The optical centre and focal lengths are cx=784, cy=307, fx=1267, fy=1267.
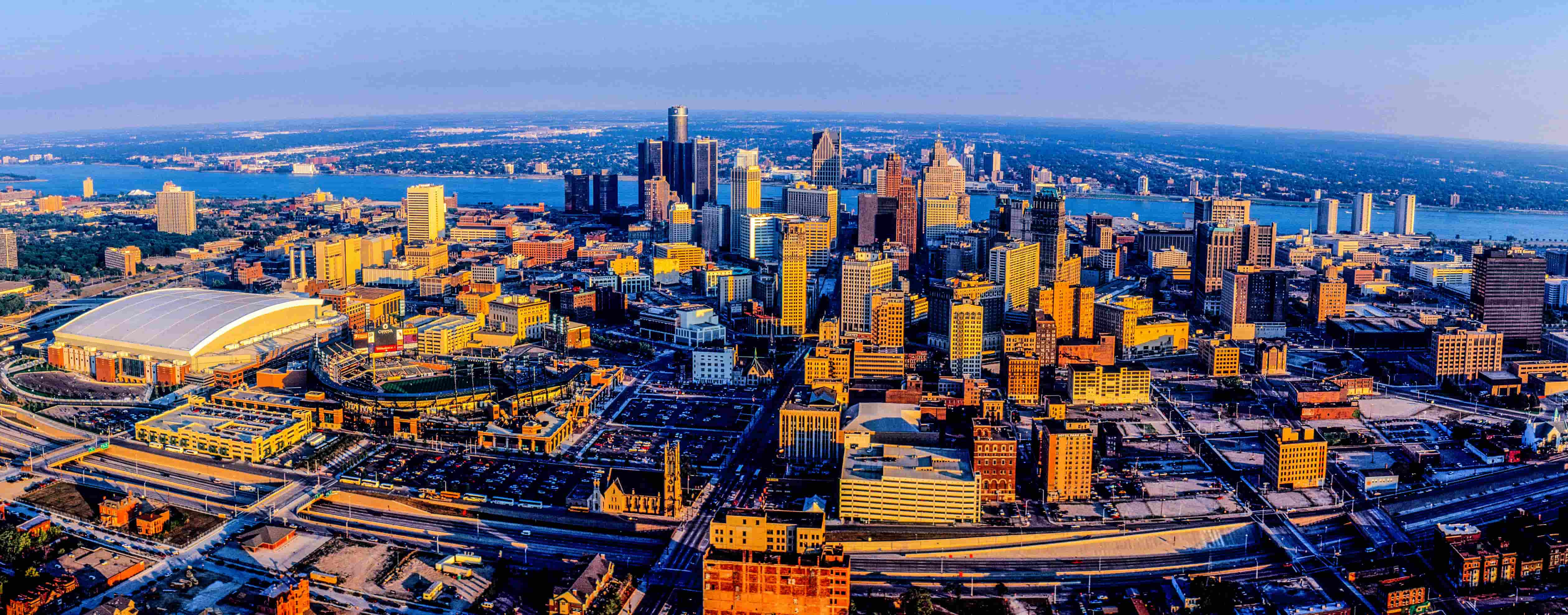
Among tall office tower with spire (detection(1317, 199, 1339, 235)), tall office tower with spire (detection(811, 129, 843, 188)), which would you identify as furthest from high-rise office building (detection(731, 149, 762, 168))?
tall office tower with spire (detection(1317, 199, 1339, 235))

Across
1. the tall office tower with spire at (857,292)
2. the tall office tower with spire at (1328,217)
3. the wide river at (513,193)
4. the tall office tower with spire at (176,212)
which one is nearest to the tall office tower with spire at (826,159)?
the wide river at (513,193)

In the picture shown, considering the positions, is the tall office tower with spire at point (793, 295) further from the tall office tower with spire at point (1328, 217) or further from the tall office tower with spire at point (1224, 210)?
the tall office tower with spire at point (1328, 217)

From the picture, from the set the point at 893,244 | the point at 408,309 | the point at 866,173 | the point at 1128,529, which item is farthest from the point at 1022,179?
the point at 1128,529

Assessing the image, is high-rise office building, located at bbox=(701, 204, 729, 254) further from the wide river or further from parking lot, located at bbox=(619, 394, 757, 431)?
parking lot, located at bbox=(619, 394, 757, 431)

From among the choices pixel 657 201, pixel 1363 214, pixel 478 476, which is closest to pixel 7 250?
pixel 657 201

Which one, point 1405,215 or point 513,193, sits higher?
point 1405,215

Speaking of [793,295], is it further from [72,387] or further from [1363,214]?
[1363,214]

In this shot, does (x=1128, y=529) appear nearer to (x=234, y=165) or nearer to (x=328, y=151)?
(x=234, y=165)
